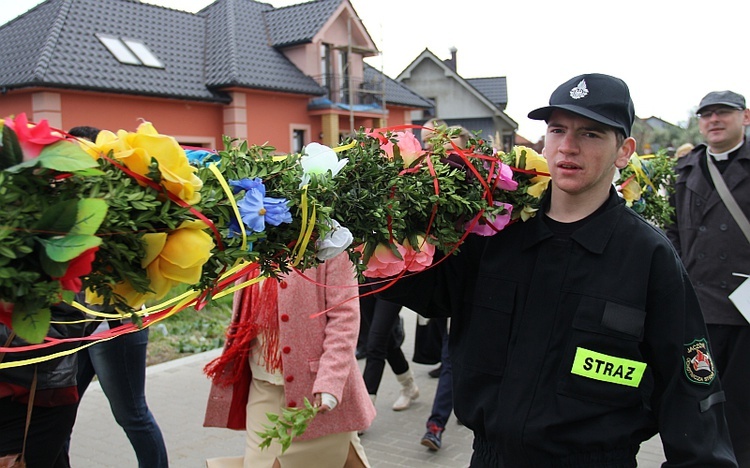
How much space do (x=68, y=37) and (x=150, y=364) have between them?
13.0 metres

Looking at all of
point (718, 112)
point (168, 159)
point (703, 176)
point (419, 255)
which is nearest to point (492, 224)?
point (419, 255)

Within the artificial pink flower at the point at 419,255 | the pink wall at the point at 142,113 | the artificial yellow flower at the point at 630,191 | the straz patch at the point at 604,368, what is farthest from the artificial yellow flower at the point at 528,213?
the pink wall at the point at 142,113

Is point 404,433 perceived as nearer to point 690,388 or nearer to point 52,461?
point 52,461

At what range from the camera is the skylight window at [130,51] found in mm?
18719

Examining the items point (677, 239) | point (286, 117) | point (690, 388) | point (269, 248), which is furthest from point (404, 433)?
→ point (286, 117)

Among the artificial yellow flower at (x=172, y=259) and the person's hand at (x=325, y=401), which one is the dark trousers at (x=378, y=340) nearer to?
the person's hand at (x=325, y=401)

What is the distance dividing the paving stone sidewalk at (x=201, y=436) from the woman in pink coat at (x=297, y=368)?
1.61 m

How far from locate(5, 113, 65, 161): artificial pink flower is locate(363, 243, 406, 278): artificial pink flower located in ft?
3.55

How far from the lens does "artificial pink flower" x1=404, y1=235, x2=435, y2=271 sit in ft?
8.09

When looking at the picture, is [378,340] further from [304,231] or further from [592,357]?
[304,231]

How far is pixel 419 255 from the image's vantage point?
249cm

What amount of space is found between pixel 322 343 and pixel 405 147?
1478 millimetres

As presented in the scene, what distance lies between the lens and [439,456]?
5.38m

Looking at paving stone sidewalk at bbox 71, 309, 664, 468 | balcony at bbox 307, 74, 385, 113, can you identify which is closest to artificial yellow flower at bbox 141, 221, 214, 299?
paving stone sidewalk at bbox 71, 309, 664, 468
